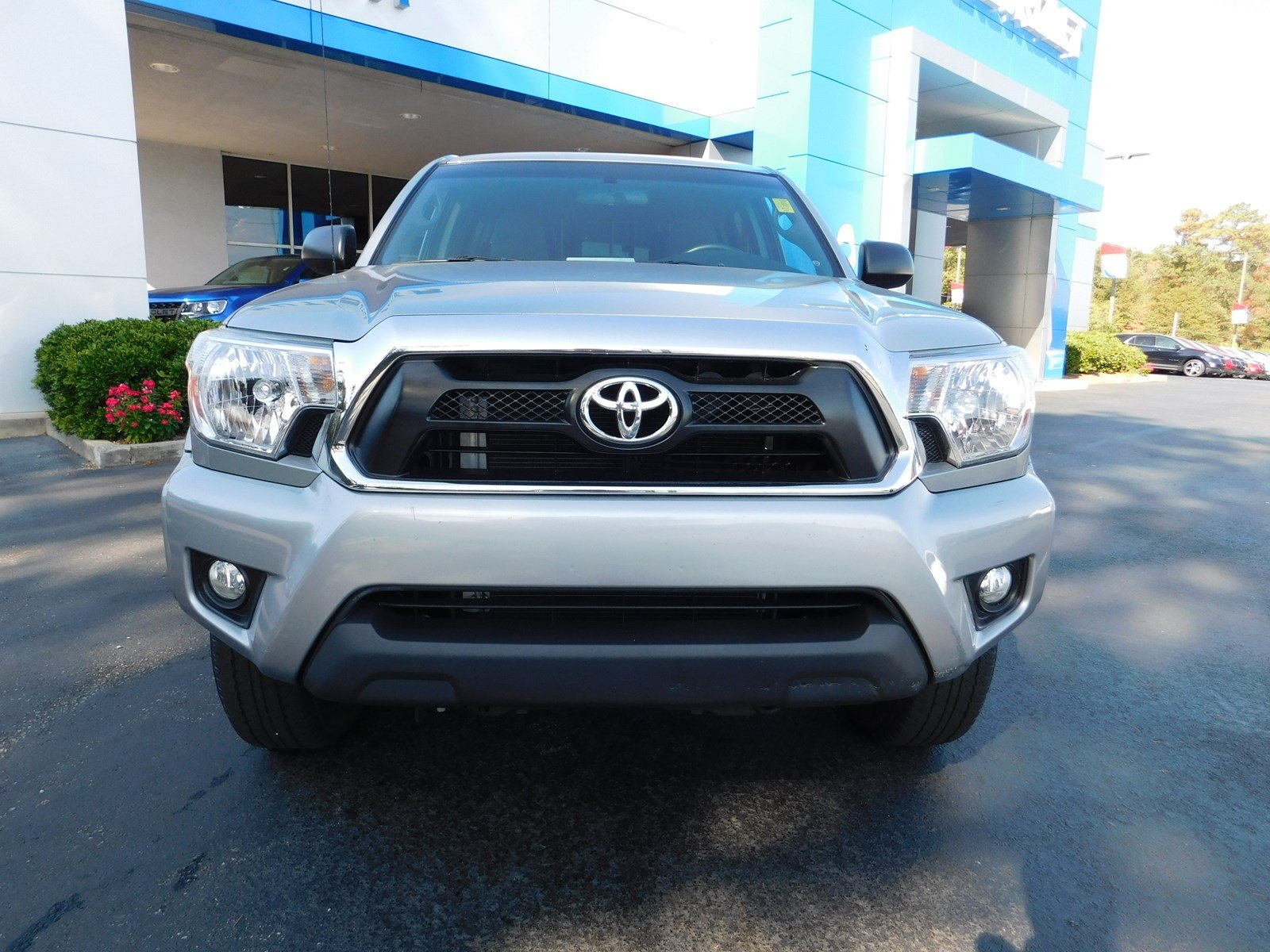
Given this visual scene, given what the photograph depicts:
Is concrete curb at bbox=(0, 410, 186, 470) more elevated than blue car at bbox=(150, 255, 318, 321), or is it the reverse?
blue car at bbox=(150, 255, 318, 321)

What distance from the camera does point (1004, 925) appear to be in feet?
5.90

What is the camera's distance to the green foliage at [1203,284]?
6456 cm

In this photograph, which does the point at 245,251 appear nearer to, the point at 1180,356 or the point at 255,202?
the point at 255,202

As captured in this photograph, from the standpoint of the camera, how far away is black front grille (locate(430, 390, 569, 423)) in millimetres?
1771

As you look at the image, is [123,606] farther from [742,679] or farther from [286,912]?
[742,679]

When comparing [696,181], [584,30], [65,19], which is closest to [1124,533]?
[696,181]

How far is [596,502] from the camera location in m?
1.71

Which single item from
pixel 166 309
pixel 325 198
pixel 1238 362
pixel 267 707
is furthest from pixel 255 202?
pixel 1238 362

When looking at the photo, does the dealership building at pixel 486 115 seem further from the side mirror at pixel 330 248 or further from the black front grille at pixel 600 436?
the black front grille at pixel 600 436

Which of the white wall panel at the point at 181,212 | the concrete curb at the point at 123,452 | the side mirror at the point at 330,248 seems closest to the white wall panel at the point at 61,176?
the concrete curb at the point at 123,452

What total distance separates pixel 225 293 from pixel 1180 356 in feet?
106

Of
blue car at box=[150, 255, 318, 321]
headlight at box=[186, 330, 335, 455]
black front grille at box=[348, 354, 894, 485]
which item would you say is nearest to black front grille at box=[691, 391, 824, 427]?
black front grille at box=[348, 354, 894, 485]

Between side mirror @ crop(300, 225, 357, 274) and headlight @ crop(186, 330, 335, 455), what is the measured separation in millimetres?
1226

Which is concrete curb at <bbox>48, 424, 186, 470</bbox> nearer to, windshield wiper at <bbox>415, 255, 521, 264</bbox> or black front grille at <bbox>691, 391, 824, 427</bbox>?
windshield wiper at <bbox>415, 255, 521, 264</bbox>
